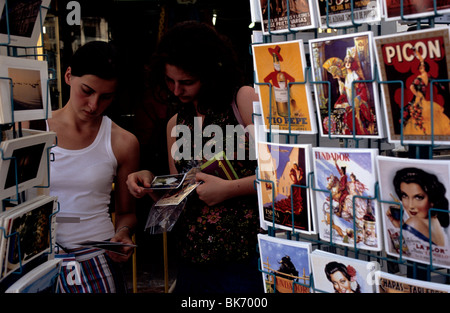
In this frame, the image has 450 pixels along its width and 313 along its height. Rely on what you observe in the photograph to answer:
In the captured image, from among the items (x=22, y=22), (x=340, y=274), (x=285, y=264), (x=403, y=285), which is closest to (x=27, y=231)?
(x=22, y=22)

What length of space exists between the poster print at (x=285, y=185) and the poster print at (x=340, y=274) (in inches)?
3.3

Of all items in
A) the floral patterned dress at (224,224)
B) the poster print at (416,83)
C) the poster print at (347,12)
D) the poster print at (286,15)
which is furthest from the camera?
the floral patterned dress at (224,224)

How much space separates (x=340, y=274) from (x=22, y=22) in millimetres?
999

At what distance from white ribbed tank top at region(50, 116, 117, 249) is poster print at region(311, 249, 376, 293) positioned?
A: 962 millimetres

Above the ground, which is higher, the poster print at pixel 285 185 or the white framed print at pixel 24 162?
the white framed print at pixel 24 162

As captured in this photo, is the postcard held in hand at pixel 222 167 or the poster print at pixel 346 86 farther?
the postcard held in hand at pixel 222 167

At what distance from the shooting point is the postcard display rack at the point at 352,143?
1001 mm

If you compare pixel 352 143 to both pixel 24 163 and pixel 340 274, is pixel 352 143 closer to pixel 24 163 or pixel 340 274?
pixel 340 274

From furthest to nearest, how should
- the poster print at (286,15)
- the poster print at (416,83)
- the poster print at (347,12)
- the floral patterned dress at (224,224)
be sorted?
the floral patterned dress at (224,224)
the poster print at (286,15)
the poster print at (347,12)
the poster print at (416,83)

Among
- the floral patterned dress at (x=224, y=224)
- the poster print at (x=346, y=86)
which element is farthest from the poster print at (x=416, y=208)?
the floral patterned dress at (x=224, y=224)

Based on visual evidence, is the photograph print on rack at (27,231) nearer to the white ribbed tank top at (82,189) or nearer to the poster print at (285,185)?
the white ribbed tank top at (82,189)

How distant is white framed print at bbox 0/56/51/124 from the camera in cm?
121

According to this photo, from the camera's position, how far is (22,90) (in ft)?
4.22

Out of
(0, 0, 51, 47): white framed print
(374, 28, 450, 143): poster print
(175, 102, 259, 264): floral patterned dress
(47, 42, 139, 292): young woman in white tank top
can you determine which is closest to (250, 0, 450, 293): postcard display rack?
(374, 28, 450, 143): poster print
